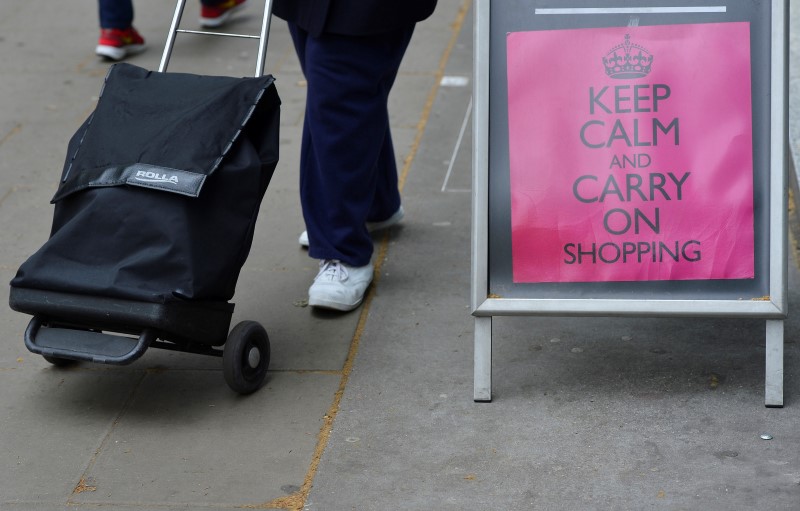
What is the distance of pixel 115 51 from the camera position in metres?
7.10

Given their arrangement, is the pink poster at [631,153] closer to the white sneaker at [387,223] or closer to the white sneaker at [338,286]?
the white sneaker at [338,286]

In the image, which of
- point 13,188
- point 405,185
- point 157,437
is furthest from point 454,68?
point 157,437

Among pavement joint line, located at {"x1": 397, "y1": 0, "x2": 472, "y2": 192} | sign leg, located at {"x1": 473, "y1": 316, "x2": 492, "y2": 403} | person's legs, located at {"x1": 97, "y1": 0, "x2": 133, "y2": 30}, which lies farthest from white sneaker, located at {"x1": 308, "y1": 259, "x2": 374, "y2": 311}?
person's legs, located at {"x1": 97, "y1": 0, "x2": 133, "y2": 30}

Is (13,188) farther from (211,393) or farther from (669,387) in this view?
(669,387)

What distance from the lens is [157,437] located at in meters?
3.48

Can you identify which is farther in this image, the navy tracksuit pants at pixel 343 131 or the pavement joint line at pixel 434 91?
the pavement joint line at pixel 434 91

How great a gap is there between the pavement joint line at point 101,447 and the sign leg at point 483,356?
1.09m

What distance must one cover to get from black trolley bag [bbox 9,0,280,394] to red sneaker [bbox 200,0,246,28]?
4175 millimetres

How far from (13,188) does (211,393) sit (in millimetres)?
2196

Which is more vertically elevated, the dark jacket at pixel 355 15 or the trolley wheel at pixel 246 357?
the dark jacket at pixel 355 15

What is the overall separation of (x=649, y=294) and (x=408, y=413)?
81cm

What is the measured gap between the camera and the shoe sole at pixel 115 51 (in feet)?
23.2

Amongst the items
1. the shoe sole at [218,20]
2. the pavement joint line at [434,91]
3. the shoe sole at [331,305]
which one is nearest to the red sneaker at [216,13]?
the shoe sole at [218,20]

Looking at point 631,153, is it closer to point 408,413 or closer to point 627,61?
point 627,61
